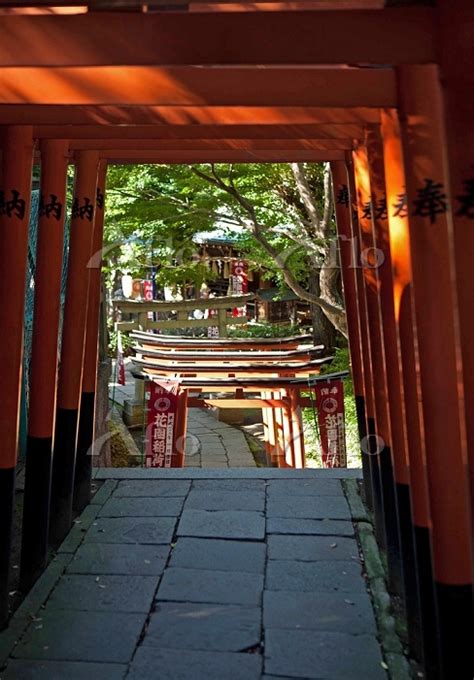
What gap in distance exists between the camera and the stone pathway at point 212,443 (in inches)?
467

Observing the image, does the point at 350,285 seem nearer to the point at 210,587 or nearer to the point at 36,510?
the point at 210,587

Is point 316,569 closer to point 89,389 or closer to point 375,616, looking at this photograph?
point 375,616

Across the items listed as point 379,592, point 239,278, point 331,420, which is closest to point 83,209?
point 379,592

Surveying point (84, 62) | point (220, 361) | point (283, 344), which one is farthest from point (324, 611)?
point (283, 344)

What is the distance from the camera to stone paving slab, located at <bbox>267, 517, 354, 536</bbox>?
4.95 meters

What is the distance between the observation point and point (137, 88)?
2.98 m

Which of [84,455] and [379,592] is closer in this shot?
[379,592]

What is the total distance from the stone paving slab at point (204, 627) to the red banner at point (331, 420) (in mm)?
5683

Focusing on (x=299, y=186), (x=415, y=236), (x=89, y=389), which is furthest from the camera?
(x=299, y=186)

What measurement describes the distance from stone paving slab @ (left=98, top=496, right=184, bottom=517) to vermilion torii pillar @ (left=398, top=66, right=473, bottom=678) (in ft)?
9.22

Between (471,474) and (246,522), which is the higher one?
(471,474)

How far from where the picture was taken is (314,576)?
4285 millimetres

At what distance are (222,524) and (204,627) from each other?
4.64 feet

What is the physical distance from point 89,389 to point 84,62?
10.8 feet
